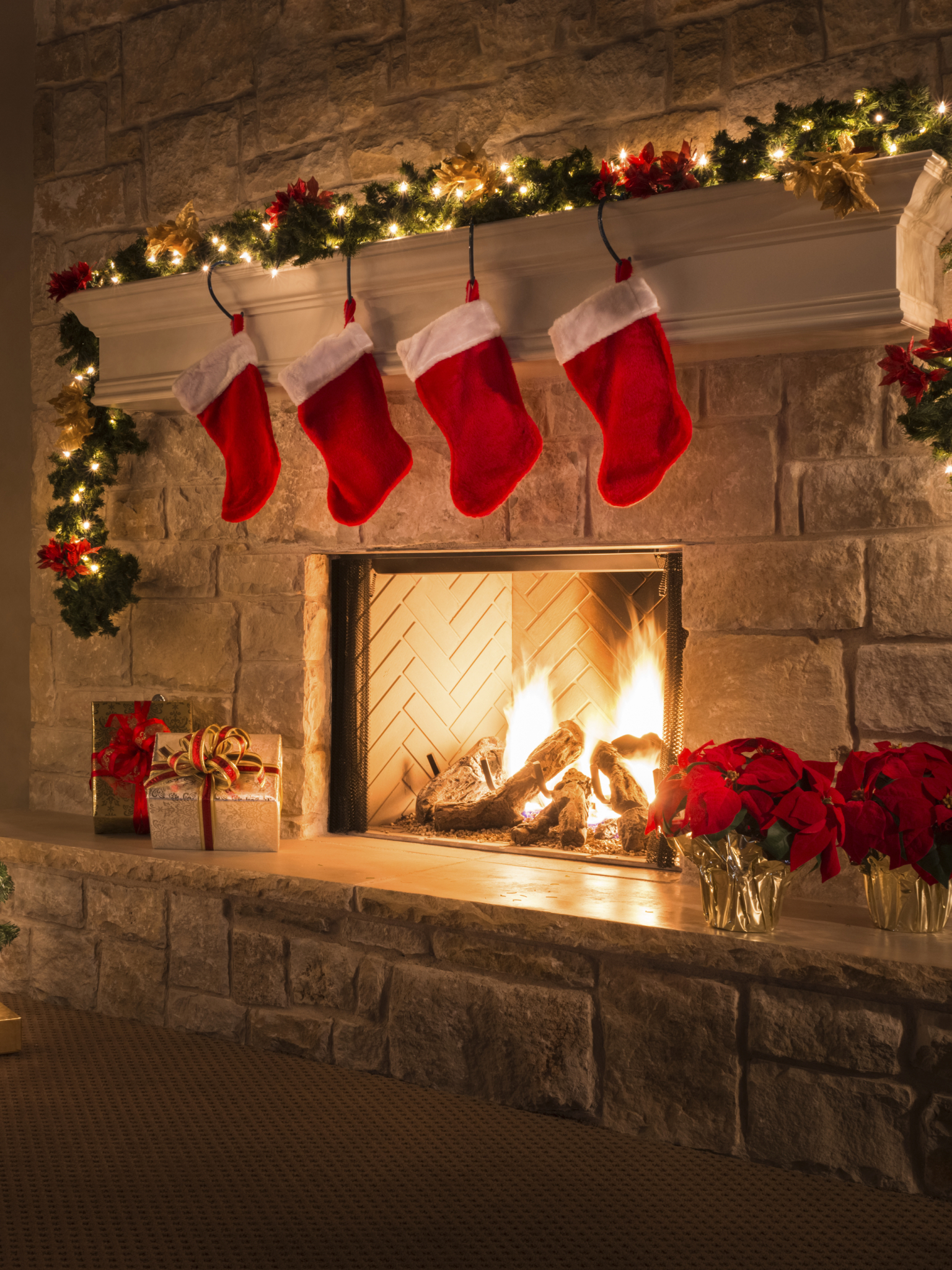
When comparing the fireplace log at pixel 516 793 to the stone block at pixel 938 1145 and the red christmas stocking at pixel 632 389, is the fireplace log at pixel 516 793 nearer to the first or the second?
the red christmas stocking at pixel 632 389

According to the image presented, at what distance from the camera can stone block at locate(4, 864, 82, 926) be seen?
9.47 feet

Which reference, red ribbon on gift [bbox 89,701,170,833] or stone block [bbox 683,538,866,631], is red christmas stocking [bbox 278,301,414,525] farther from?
red ribbon on gift [bbox 89,701,170,833]

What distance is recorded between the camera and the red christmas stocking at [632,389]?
2246 millimetres

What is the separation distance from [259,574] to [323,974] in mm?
1057

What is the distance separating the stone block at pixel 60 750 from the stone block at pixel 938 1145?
2.35 m

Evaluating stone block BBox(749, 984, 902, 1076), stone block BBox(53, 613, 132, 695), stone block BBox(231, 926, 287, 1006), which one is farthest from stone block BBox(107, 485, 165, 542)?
stone block BBox(749, 984, 902, 1076)

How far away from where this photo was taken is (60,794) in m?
3.43

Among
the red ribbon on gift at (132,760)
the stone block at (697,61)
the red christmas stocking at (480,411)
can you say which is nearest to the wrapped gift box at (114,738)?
the red ribbon on gift at (132,760)

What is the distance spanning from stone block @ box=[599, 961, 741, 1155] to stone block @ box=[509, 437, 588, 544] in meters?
0.97

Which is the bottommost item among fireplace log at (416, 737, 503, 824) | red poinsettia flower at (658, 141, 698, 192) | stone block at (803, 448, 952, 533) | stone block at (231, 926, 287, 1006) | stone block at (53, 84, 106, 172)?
stone block at (231, 926, 287, 1006)

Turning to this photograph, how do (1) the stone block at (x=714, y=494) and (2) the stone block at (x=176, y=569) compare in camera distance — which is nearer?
(1) the stone block at (x=714, y=494)

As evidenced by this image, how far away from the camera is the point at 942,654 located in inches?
88.2

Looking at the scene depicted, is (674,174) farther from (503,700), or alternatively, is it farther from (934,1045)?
(934,1045)

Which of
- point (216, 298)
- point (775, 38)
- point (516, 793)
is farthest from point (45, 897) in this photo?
point (775, 38)
